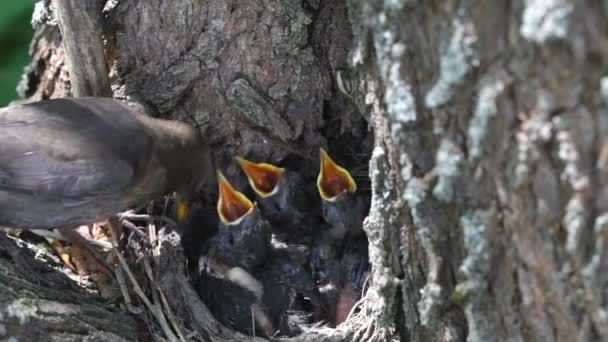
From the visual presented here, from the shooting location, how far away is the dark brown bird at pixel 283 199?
9.21 ft

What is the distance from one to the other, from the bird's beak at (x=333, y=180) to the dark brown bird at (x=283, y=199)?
15cm

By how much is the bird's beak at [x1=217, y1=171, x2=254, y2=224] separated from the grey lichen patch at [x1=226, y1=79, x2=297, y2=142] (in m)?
0.25

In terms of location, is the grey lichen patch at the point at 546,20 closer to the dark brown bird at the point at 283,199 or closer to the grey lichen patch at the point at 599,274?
the grey lichen patch at the point at 599,274

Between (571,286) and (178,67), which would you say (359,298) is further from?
(571,286)

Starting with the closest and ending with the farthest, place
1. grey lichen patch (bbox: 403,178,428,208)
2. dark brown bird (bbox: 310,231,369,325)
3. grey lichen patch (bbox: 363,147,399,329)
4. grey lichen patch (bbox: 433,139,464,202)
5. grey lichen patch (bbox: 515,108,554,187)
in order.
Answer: grey lichen patch (bbox: 515,108,554,187), grey lichen patch (bbox: 433,139,464,202), grey lichen patch (bbox: 403,178,428,208), grey lichen patch (bbox: 363,147,399,329), dark brown bird (bbox: 310,231,369,325)

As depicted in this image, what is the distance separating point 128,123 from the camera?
261 centimetres

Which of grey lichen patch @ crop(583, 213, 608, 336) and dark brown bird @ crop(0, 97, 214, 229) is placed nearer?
grey lichen patch @ crop(583, 213, 608, 336)

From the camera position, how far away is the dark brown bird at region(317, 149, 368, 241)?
2.65 metres

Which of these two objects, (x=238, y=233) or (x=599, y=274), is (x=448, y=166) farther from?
(x=238, y=233)

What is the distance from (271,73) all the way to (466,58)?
1349 mm

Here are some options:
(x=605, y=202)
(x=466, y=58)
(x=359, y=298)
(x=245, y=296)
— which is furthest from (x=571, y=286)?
(x=245, y=296)

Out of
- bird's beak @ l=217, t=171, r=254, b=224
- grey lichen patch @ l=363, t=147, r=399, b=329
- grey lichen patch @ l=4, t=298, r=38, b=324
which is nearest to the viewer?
grey lichen patch @ l=363, t=147, r=399, b=329

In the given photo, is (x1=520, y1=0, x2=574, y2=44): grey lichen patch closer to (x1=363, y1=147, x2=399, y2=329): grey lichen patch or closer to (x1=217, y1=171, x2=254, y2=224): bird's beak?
(x1=363, y1=147, x2=399, y2=329): grey lichen patch

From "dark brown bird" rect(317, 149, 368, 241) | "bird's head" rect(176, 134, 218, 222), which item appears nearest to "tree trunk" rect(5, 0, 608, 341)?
"dark brown bird" rect(317, 149, 368, 241)
